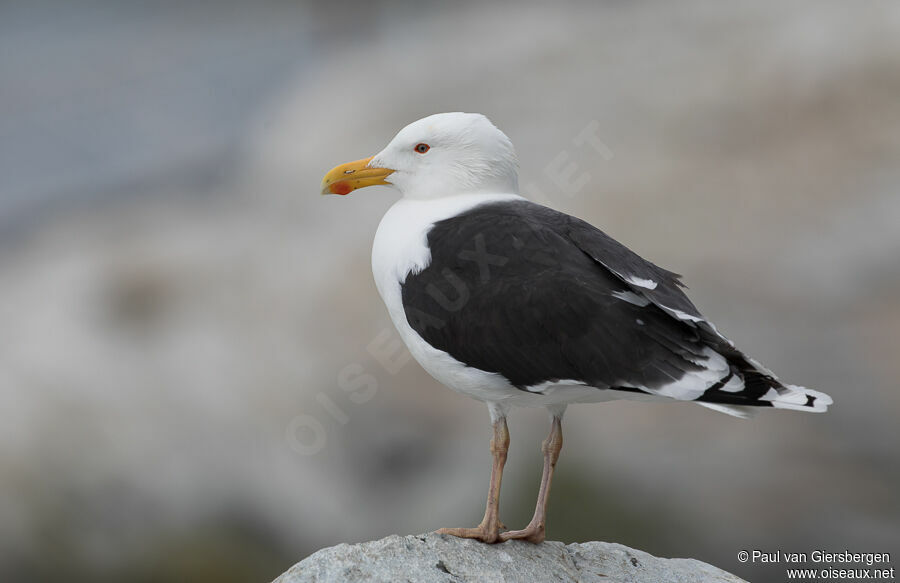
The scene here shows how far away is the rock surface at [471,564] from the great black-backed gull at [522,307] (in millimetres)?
99

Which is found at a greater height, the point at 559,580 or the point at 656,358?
the point at 656,358

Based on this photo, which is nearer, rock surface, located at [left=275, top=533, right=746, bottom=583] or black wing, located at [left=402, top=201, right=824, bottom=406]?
black wing, located at [left=402, top=201, right=824, bottom=406]

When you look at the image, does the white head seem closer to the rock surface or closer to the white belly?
the white belly

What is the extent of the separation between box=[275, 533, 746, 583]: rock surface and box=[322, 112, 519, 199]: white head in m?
1.43

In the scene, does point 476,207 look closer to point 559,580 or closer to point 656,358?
point 656,358

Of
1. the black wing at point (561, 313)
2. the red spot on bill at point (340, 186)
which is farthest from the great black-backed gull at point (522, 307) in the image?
the red spot on bill at point (340, 186)

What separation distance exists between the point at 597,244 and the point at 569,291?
0.30 meters

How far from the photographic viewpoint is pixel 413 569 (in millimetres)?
3484

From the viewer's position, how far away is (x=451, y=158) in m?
3.97

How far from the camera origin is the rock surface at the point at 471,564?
3445 millimetres

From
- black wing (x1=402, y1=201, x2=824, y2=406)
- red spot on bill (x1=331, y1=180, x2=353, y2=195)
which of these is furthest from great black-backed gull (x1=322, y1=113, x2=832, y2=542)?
red spot on bill (x1=331, y1=180, x2=353, y2=195)

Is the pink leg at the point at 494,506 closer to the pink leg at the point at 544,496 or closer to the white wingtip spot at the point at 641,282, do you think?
the pink leg at the point at 544,496

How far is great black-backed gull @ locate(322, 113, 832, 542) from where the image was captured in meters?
3.29

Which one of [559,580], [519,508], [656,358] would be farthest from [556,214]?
→ [519,508]
